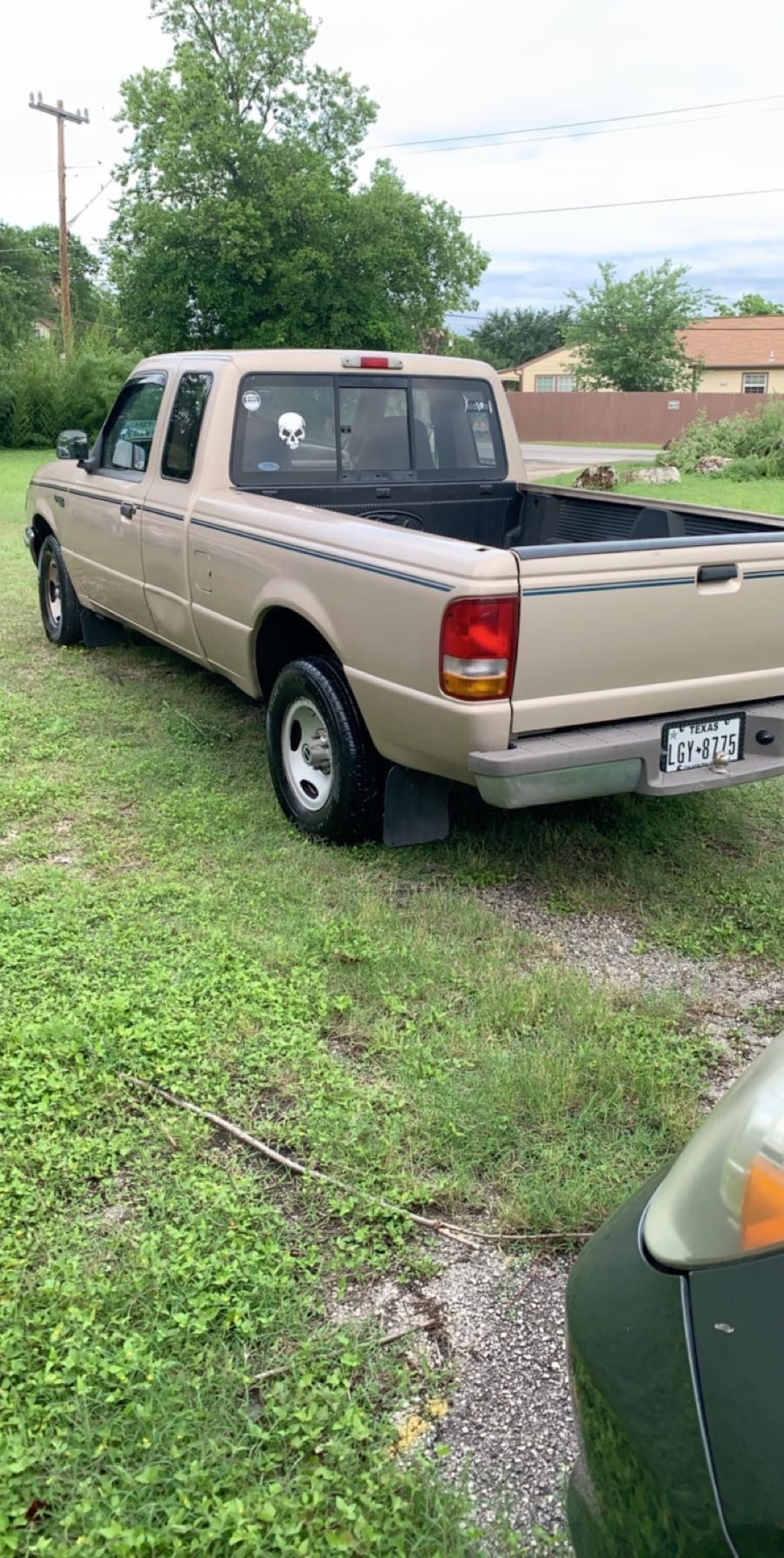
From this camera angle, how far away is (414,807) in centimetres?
455

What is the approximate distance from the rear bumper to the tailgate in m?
0.06

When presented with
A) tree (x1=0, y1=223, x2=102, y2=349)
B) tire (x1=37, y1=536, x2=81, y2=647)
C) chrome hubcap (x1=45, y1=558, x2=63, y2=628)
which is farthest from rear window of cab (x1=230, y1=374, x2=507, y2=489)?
tree (x1=0, y1=223, x2=102, y2=349)

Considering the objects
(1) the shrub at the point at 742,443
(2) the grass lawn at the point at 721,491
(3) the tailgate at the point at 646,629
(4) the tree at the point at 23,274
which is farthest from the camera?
(4) the tree at the point at 23,274

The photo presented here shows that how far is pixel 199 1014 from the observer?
11.4 feet

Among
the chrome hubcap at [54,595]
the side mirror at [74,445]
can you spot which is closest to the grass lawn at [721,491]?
the chrome hubcap at [54,595]

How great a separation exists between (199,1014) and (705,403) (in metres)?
47.8

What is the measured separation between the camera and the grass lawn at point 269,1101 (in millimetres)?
2051

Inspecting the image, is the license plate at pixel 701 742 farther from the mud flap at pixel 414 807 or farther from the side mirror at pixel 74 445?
the side mirror at pixel 74 445

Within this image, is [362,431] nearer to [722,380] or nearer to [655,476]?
[655,476]

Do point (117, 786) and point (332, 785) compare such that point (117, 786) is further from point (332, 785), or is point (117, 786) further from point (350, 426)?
point (350, 426)

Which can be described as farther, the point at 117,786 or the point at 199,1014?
the point at 117,786

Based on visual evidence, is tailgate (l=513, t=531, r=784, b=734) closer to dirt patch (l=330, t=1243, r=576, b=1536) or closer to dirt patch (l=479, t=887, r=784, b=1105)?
dirt patch (l=479, t=887, r=784, b=1105)

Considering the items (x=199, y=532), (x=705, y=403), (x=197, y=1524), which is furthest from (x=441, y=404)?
(x=705, y=403)

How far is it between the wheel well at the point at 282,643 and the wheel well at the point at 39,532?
3330 millimetres
